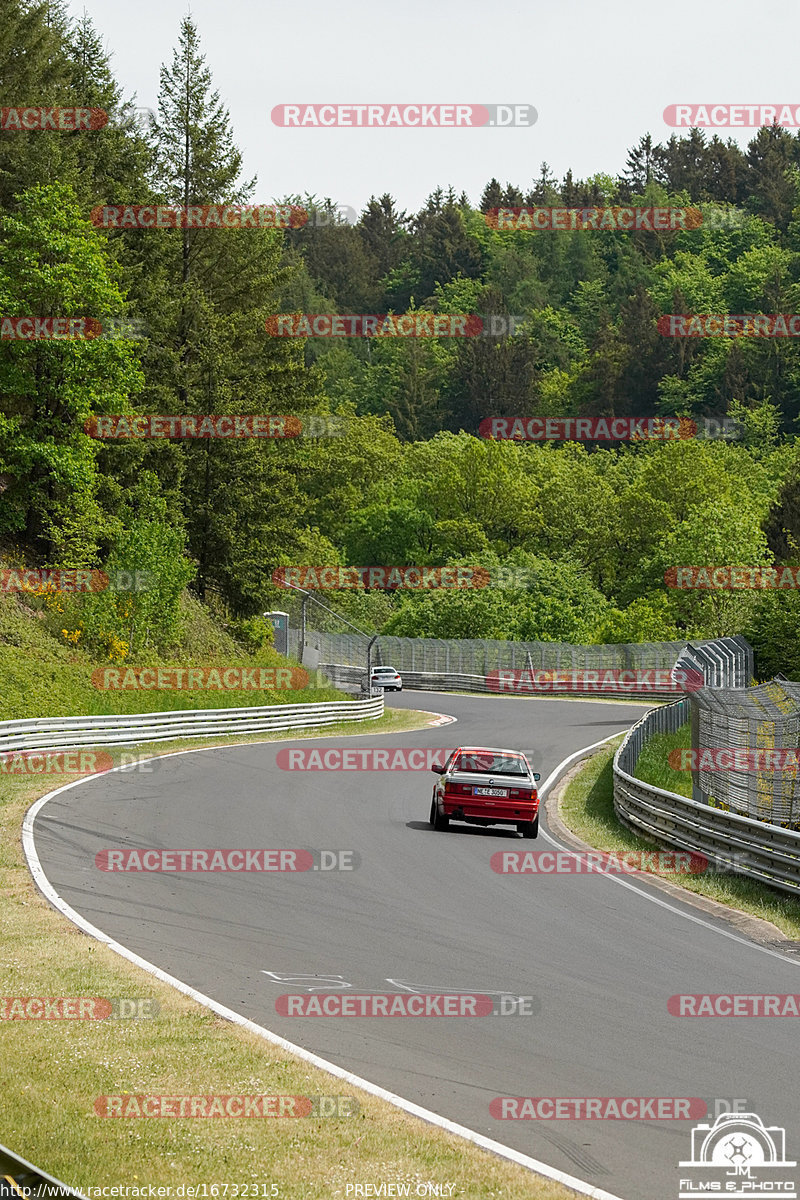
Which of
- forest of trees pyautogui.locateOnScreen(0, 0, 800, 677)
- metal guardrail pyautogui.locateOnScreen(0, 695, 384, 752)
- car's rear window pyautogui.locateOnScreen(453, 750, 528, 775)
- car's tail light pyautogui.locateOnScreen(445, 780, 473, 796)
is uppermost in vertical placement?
forest of trees pyautogui.locateOnScreen(0, 0, 800, 677)

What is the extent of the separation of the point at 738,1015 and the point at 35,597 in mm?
37192

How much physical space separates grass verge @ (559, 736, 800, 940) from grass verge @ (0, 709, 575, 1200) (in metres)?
7.33

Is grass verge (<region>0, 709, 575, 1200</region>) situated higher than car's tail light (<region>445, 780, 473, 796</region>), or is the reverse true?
grass verge (<region>0, 709, 575, 1200</region>)

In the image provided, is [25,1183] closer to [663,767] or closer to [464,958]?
[464,958]

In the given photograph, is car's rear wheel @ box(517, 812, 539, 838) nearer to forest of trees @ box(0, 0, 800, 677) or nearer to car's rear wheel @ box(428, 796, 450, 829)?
car's rear wheel @ box(428, 796, 450, 829)

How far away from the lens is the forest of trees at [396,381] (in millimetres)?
46938

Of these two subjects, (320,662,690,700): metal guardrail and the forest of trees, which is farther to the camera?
(320,662,690,700): metal guardrail

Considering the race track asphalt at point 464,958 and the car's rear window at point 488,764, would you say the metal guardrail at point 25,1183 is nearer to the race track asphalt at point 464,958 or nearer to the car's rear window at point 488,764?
the race track asphalt at point 464,958

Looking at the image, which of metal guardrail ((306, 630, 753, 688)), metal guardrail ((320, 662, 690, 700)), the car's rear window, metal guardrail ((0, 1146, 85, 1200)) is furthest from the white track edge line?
metal guardrail ((306, 630, 753, 688))

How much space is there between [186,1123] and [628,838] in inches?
629

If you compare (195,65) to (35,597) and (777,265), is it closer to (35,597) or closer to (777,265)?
(35,597)

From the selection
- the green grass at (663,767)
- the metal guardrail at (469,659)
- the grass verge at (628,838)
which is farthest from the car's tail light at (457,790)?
the metal guardrail at (469,659)

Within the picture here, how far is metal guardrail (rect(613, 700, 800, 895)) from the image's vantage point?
52.7ft

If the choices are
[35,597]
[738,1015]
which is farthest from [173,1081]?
[35,597]
